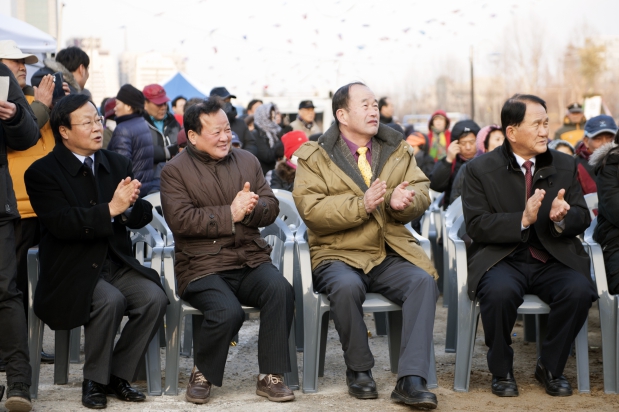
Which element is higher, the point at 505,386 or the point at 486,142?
the point at 486,142

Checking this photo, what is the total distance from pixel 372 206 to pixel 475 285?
81 centimetres

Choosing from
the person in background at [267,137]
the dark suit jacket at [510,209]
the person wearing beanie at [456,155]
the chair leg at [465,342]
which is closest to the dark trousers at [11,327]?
the chair leg at [465,342]

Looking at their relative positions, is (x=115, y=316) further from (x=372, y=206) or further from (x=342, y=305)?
(x=372, y=206)

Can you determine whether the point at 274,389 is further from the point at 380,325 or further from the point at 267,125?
the point at 267,125

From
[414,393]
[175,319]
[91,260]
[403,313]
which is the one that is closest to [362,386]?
[414,393]

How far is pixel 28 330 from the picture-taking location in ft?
15.9

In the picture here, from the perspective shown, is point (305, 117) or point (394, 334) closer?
point (394, 334)

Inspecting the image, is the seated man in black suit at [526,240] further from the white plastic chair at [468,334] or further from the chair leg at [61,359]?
the chair leg at [61,359]

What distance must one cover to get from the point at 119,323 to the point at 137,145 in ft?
8.70

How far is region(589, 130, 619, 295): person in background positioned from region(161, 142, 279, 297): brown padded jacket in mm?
2145

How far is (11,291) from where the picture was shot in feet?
14.4

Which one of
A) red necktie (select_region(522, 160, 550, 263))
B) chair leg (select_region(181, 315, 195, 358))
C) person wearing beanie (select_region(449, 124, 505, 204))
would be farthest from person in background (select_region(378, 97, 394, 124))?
red necktie (select_region(522, 160, 550, 263))

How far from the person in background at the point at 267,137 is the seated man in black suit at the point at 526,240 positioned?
17.8 ft

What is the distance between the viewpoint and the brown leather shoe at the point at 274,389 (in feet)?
15.2
